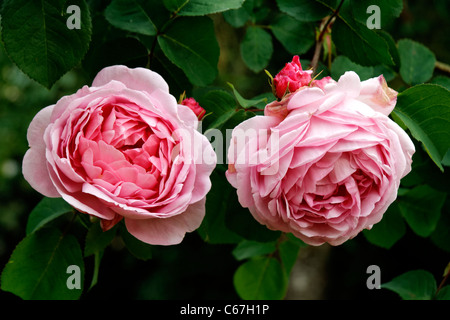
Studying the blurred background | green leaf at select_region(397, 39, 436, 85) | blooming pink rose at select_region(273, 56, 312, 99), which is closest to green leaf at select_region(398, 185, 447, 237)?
green leaf at select_region(397, 39, 436, 85)

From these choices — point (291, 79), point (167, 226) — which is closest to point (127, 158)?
point (167, 226)

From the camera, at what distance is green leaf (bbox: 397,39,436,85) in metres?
0.82

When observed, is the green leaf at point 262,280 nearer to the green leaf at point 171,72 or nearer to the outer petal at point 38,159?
the green leaf at point 171,72

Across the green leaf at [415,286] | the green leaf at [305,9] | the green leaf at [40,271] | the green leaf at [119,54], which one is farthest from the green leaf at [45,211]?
the green leaf at [415,286]

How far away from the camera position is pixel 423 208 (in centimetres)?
85

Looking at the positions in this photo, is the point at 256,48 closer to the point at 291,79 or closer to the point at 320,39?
the point at 320,39

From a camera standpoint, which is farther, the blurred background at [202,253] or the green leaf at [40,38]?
the blurred background at [202,253]

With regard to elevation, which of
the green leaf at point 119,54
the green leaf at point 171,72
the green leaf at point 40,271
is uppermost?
the green leaf at point 119,54

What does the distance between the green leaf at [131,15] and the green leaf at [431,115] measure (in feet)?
1.16

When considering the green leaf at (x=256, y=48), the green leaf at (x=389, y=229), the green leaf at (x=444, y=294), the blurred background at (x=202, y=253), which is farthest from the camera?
the blurred background at (x=202, y=253)

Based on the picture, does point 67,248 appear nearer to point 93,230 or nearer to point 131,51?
point 93,230

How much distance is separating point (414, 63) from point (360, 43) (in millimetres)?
244

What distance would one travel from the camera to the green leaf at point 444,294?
73 centimetres

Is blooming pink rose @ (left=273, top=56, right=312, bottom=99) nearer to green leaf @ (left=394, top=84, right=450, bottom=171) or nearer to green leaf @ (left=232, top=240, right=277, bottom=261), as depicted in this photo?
green leaf @ (left=394, top=84, right=450, bottom=171)
